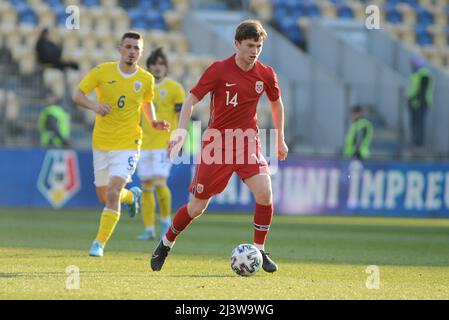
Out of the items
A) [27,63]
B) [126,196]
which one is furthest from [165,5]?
[126,196]

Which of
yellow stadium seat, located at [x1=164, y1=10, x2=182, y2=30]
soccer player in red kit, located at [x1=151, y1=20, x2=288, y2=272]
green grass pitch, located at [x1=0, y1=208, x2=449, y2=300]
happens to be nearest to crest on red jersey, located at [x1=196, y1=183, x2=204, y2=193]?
soccer player in red kit, located at [x1=151, y1=20, x2=288, y2=272]

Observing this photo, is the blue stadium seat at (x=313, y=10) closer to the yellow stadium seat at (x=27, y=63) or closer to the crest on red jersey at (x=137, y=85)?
the yellow stadium seat at (x=27, y=63)

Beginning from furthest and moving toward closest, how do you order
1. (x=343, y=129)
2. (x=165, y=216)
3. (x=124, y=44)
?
(x=343, y=129), (x=165, y=216), (x=124, y=44)

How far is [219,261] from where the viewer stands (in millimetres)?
11734

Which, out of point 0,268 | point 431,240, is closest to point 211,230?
point 431,240

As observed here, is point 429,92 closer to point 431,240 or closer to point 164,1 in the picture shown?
point 164,1

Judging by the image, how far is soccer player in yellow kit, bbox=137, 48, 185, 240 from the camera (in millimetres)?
14852

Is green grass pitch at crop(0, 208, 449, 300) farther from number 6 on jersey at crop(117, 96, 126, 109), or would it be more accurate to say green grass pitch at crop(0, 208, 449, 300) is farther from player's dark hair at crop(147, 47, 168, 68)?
player's dark hair at crop(147, 47, 168, 68)

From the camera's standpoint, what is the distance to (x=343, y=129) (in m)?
24.5

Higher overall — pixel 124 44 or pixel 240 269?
pixel 124 44

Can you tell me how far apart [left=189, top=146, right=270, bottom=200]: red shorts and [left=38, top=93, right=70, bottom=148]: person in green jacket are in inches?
470

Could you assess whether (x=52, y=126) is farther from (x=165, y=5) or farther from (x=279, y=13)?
(x=279, y=13)
